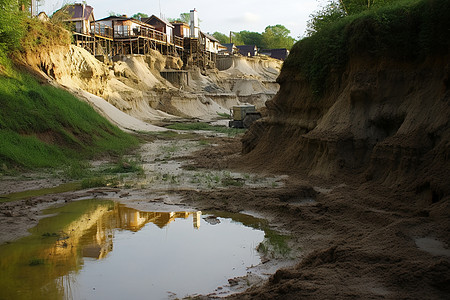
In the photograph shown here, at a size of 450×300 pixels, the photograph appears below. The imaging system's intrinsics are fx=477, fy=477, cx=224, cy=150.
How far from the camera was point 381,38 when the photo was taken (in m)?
13.0

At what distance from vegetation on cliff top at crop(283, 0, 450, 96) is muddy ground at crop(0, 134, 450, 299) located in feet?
11.8

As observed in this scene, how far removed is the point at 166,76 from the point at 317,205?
49739 mm

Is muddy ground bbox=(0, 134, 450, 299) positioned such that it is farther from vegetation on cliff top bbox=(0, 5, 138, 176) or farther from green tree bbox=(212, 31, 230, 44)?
green tree bbox=(212, 31, 230, 44)

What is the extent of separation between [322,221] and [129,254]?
3.78 meters

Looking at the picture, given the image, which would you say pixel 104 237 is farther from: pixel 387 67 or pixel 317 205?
pixel 387 67

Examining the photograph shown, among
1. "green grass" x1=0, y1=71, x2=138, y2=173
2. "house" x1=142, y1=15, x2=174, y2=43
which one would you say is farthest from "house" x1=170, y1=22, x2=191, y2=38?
"green grass" x1=0, y1=71, x2=138, y2=173

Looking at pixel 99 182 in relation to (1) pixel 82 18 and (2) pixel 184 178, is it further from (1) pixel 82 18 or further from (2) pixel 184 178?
(1) pixel 82 18

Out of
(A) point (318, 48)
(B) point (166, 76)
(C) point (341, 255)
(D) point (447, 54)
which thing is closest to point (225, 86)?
(B) point (166, 76)

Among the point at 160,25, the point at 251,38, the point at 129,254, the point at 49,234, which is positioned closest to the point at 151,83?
the point at 160,25

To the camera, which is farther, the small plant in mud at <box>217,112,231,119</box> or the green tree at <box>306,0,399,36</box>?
the small plant in mud at <box>217,112,231,119</box>

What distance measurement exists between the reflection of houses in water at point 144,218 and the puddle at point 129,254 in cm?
2

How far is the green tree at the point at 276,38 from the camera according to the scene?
123 meters

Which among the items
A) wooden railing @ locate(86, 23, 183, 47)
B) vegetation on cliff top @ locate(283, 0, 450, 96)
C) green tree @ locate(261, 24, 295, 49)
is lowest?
vegetation on cliff top @ locate(283, 0, 450, 96)

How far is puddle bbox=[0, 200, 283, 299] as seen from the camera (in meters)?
6.62
